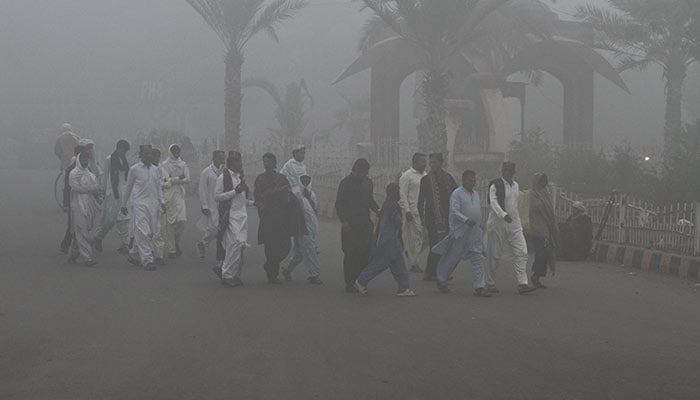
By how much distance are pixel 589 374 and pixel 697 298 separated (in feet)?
17.3

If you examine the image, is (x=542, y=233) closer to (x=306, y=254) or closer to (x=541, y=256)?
(x=541, y=256)

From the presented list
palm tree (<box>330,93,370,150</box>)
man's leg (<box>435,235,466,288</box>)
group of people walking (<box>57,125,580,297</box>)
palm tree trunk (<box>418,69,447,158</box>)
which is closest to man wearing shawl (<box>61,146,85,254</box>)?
group of people walking (<box>57,125,580,297</box>)

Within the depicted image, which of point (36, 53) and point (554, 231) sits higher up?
point (36, 53)

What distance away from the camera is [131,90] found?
267 feet

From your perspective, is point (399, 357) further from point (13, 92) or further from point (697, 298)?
point (13, 92)

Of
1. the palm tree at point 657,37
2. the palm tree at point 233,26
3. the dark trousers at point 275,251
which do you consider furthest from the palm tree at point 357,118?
the dark trousers at point 275,251

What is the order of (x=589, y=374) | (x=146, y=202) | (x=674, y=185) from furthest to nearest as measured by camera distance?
(x=674, y=185), (x=146, y=202), (x=589, y=374)

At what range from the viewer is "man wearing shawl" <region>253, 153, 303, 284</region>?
12.2m

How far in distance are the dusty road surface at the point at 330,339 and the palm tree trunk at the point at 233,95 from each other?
66.9 feet

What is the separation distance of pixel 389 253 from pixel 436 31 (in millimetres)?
15057

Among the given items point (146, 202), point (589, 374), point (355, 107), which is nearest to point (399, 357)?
point (589, 374)

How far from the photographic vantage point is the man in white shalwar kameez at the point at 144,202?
524 inches

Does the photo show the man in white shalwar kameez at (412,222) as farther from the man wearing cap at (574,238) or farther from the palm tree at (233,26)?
the palm tree at (233,26)

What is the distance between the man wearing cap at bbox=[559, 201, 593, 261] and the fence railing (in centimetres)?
57
